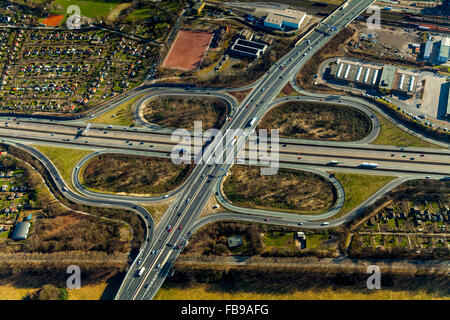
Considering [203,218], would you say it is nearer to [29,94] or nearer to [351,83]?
[351,83]

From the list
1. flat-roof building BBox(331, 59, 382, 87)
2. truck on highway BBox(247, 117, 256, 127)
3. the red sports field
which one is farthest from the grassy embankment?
the red sports field

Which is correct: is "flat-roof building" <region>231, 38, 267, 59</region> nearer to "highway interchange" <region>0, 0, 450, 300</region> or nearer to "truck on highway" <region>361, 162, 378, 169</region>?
"highway interchange" <region>0, 0, 450, 300</region>

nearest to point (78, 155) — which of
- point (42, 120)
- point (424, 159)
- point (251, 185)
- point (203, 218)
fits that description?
point (42, 120)

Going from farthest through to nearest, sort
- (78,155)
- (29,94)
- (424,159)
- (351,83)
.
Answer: (29,94), (351,83), (78,155), (424,159)

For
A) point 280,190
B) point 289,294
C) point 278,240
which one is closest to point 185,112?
point 280,190

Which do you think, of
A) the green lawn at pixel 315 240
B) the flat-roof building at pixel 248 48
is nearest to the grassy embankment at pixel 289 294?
the green lawn at pixel 315 240

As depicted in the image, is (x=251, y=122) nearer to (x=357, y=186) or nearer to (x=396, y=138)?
(x=357, y=186)

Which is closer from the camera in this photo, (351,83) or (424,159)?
(424,159)
